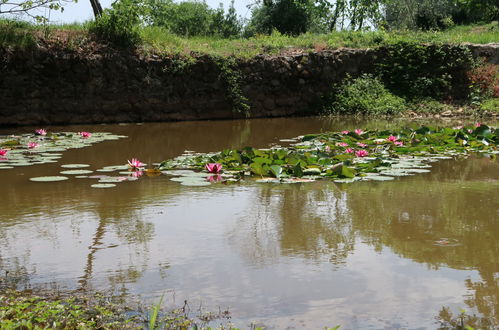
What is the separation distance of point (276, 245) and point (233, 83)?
953cm

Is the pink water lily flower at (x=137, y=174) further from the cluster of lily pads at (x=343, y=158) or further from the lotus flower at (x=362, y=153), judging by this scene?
the lotus flower at (x=362, y=153)

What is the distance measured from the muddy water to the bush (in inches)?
311

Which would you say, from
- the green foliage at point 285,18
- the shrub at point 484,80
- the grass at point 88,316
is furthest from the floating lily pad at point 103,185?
the green foliage at point 285,18

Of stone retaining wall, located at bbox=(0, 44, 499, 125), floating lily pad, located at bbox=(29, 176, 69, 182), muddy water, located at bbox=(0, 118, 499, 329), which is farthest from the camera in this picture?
stone retaining wall, located at bbox=(0, 44, 499, 125)

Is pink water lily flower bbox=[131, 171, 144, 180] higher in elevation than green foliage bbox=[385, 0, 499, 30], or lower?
lower

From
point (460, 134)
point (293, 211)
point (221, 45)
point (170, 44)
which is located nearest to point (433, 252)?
point (293, 211)

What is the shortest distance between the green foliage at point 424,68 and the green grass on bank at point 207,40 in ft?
1.11

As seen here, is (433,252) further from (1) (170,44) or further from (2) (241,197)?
(1) (170,44)

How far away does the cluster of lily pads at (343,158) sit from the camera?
5.04m

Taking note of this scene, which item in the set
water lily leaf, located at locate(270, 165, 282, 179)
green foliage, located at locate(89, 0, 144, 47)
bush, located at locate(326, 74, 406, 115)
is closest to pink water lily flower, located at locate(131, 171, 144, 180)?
water lily leaf, located at locate(270, 165, 282, 179)

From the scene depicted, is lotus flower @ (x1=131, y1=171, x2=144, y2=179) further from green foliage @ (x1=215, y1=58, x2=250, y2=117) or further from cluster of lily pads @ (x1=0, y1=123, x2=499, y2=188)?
green foliage @ (x1=215, y1=58, x2=250, y2=117)

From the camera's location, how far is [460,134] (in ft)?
22.6

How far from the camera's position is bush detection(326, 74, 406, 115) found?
43.0ft

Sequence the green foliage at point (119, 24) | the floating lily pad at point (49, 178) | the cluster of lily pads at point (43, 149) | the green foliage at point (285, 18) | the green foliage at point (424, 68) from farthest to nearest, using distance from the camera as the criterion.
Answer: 1. the green foliage at point (285, 18)
2. the green foliage at point (424, 68)
3. the green foliage at point (119, 24)
4. the cluster of lily pads at point (43, 149)
5. the floating lily pad at point (49, 178)
